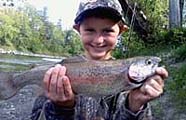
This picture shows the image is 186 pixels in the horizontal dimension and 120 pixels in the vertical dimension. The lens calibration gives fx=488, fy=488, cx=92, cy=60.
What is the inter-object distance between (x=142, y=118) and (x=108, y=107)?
0.24m

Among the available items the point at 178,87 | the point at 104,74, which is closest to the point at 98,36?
the point at 104,74

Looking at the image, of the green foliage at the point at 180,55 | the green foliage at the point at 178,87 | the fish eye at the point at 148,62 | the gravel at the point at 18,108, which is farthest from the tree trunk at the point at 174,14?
the fish eye at the point at 148,62

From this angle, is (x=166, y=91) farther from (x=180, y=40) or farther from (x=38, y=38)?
(x=38, y=38)

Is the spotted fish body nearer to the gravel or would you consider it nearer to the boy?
the boy

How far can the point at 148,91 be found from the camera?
298cm

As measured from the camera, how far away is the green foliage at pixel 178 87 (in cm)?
854

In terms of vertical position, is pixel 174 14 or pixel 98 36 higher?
pixel 174 14

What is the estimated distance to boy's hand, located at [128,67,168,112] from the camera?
294cm

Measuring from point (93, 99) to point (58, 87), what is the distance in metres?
0.25

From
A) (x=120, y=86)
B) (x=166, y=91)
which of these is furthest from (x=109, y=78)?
(x=166, y=91)

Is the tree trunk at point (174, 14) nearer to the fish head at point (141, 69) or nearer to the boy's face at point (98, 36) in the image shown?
the boy's face at point (98, 36)

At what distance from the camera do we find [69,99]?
10.3 feet

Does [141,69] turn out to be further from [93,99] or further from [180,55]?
[180,55]

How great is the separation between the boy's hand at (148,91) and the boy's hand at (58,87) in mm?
394
